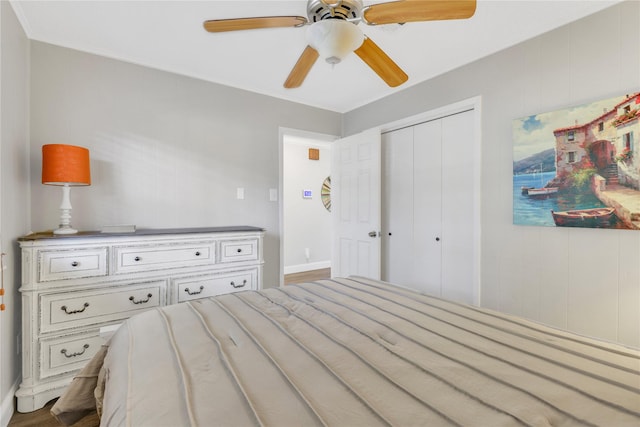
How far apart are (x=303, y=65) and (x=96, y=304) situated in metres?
2.04

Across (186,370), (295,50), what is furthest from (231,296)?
(295,50)

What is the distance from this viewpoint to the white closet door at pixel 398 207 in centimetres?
315

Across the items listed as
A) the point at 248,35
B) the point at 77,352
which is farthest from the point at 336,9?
the point at 77,352

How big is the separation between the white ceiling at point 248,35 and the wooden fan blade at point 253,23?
47cm

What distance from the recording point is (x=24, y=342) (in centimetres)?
182

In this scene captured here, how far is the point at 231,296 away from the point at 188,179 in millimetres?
1635

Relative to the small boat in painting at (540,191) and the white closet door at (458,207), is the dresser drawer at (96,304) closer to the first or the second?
the white closet door at (458,207)

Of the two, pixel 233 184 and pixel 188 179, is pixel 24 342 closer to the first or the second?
pixel 188 179

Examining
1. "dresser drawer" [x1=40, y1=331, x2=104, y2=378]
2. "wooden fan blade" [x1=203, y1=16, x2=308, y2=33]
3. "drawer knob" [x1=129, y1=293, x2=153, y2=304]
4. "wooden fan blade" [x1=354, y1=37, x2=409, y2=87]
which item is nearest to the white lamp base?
"drawer knob" [x1=129, y1=293, x2=153, y2=304]

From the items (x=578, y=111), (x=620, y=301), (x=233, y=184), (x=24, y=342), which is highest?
(x=578, y=111)

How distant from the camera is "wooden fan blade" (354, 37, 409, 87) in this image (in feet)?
5.10

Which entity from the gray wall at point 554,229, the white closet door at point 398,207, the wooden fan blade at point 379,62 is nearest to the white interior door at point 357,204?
the white closet door at point 398,207

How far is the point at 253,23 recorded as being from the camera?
1.41m

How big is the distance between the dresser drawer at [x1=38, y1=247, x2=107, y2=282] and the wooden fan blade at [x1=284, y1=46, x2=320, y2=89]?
168 centimetres
